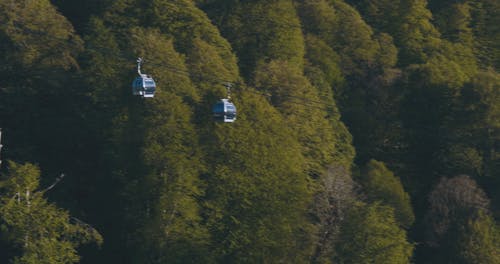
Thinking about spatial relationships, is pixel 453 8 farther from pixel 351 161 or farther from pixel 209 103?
pixel 209 103

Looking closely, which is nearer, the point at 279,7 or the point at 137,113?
the point at 137,113


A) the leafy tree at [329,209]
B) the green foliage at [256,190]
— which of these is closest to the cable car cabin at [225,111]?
the green foliage at [256,190]

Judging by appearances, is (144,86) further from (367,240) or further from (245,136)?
(245,136)

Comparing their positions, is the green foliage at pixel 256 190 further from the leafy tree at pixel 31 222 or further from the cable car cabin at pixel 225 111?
the cable car cabin at pixel 225 111

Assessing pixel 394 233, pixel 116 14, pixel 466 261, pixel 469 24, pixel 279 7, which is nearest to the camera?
pixel 394 233

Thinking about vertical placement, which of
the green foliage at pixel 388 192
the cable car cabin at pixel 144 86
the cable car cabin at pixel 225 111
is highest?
the cable car cabin at pixel 144 86

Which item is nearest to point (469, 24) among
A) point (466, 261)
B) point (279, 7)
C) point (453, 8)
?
point (453, 8)

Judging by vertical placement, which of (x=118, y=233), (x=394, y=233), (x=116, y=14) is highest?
(x=116, y=14)
